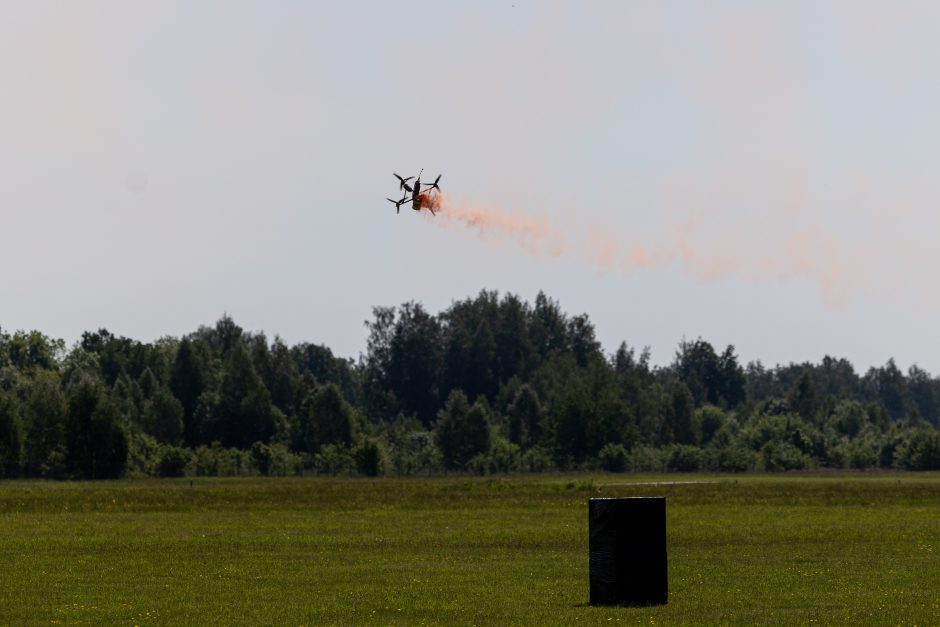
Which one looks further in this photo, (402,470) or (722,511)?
(402,470)

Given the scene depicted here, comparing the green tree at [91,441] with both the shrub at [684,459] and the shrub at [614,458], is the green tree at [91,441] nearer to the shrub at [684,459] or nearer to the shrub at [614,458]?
the shrub at [614,458]

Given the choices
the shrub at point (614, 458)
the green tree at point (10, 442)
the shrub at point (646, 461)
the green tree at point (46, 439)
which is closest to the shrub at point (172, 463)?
the green tree at point (46, 439)

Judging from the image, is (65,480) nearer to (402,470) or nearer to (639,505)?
(402,470)

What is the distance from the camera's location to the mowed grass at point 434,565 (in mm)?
29719

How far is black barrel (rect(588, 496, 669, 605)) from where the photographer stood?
96.2 ft

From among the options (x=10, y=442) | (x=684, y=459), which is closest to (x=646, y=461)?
(x=684, y=459)

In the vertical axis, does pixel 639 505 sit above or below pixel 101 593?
above

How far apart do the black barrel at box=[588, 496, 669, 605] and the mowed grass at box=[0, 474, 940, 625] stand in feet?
1.60

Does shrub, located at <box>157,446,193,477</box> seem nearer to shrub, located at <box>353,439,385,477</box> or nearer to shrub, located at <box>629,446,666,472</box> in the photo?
shrub, located at <box>353,439,385,477</box>

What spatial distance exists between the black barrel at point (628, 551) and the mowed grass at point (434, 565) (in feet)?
1.60

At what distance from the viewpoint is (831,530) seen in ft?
189

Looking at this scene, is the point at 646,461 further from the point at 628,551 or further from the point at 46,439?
the point at 628,551

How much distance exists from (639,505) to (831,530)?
30.6m

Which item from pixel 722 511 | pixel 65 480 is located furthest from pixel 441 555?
pixel 65 480
